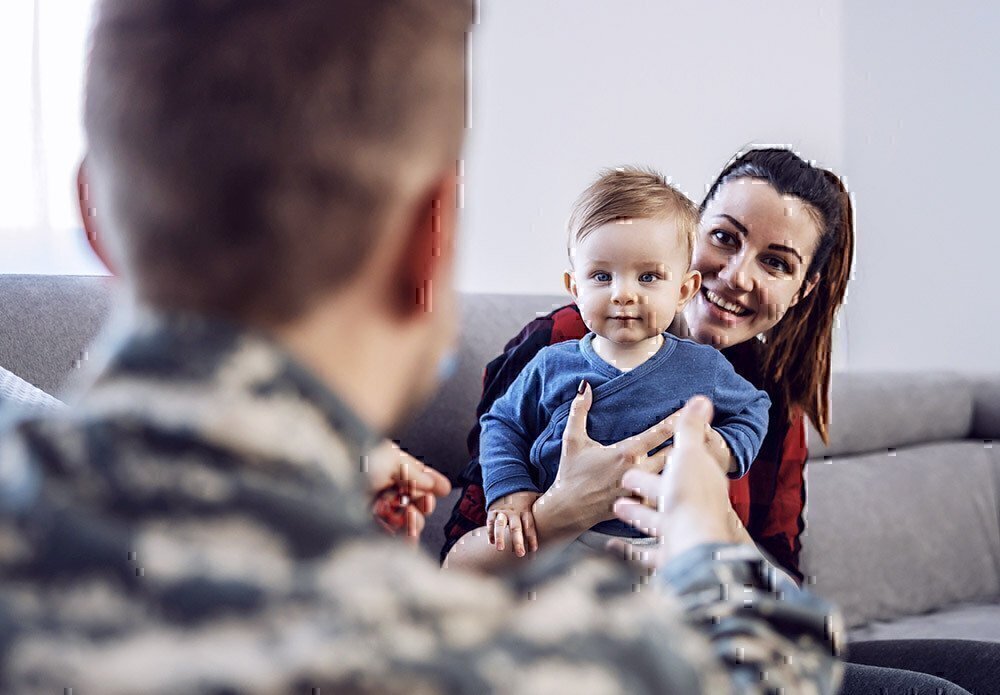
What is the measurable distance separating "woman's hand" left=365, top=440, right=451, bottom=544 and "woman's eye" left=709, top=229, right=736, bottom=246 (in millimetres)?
931

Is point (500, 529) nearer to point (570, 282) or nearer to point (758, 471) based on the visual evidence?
point (570, 282)

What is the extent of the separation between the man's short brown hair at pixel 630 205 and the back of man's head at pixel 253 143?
97 centimetres

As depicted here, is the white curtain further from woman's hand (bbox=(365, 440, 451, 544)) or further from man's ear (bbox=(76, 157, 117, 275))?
man's ear (bbox=(76, 157, 117, 275))

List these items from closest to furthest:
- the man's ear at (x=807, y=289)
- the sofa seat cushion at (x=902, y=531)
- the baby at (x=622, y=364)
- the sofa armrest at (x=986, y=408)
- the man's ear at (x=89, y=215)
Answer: the man's ear at (x=89, y=215) → the baby at (x=622, y=364) → the man's ear at (x=807, y=289) → the sofa seat cushion at (x=902, y=531) → the sofa armrest at (x=986, y=408)

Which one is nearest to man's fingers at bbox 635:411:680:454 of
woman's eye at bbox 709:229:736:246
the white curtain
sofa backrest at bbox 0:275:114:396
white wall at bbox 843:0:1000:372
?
woman's eye at bbox 709:229:736:246

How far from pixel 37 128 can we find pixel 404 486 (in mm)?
1864

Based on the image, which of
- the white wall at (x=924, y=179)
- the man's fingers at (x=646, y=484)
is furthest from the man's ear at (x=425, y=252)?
the white wall at (x=924, y=179)

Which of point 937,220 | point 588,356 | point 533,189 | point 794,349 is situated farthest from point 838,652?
point 937,220

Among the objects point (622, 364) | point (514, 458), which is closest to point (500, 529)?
point (514, 458)

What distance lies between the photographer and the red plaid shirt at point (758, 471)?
1540 millimetres

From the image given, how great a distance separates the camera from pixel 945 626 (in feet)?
8.75

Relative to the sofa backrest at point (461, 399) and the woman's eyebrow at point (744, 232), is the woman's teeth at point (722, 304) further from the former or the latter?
the sofa backrest at point (461, 399)

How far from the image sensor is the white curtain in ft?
7.34

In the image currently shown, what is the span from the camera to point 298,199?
1.35ft
